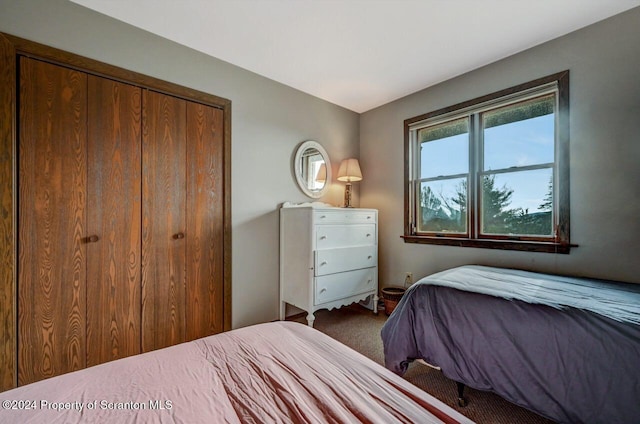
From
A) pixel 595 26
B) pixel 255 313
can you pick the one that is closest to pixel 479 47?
pixel 595 26

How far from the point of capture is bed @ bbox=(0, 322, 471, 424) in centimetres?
67

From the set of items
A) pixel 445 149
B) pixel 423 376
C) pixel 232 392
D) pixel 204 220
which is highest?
pixel 445 149

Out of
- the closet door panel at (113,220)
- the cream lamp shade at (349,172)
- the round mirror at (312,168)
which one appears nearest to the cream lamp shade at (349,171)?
the cream lamp shade at (349,172)

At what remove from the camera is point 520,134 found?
7.97 feet

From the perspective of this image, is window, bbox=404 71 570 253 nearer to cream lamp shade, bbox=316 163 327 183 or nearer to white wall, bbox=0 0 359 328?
cream lamp shade, bbox=316 163 327 183

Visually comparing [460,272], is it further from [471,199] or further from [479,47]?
[479,47]

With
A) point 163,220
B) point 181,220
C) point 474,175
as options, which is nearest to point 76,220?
point 163,220

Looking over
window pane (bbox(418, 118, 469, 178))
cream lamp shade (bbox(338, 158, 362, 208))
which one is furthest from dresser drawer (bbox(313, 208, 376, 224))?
window pane (bbox(418, 118, 469, 178))

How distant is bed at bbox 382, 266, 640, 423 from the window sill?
0.36 m

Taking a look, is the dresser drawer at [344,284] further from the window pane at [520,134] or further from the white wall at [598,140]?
the window pane at [520,134]

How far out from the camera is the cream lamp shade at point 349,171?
3.29 metres

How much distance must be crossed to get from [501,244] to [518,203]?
386 mm

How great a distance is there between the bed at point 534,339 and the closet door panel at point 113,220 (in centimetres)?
184

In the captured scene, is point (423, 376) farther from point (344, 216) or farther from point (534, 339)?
point (344, 216)
